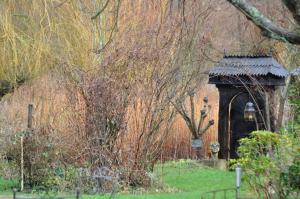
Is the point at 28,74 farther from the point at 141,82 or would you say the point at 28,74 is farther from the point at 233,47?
the point at 233,47

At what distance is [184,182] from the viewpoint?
1630cm

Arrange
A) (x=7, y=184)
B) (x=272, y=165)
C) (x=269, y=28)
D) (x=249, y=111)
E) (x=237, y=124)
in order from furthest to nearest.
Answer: (x=237, y=124) < (x=249, y=111) < (x=7, y=184) < (x=272, y=165) < (x=269, y=28)

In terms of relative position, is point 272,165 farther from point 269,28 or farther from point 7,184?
point 7,184

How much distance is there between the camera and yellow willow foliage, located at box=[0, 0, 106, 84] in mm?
19953

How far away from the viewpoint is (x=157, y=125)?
1523 centimetres

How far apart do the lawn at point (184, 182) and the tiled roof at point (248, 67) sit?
9.71ft

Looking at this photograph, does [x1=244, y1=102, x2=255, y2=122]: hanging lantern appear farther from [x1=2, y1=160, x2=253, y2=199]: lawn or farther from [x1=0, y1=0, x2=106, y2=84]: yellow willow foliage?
[x1=0, y1=0, x2=106, y2=84]: yellow willow foliage

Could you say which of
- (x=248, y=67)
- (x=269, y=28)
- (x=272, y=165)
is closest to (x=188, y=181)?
(x=248, y=67)

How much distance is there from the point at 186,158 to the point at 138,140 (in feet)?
26.2

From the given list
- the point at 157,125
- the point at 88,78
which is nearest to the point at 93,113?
the point at 88,78

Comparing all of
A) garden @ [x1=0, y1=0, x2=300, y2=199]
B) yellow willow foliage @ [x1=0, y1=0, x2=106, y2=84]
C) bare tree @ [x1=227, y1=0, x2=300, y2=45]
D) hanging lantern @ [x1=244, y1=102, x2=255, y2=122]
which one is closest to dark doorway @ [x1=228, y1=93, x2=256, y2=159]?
garden @ [x1=0, y1=0, x2=300, y2=199]

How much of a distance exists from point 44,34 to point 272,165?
1243 centimetres

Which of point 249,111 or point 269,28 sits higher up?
point 269,28

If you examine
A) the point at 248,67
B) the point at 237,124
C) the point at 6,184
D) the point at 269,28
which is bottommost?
the point at 6,184
